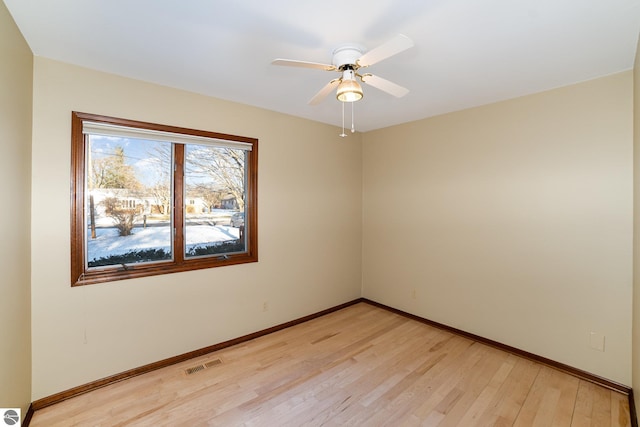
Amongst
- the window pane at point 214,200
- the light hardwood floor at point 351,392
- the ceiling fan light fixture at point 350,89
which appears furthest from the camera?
the window pane at point 214,200

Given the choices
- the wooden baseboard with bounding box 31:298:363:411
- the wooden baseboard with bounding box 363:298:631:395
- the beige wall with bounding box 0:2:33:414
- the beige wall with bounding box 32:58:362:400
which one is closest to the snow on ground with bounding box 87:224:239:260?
the beige wall with bounding box 32:58:362:400

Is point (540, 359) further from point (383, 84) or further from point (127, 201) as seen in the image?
point (127, 201)

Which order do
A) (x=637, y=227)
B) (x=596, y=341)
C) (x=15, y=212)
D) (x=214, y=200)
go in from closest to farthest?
(x=15, y=212) < (x=637, y=227) < (x=596, y=341) < (x=214, y=200)

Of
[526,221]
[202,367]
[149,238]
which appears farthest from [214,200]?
[526,221]

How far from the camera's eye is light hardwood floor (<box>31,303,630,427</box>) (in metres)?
1.98

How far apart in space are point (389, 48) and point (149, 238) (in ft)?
8.04

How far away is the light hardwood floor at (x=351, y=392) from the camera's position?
1.98 m

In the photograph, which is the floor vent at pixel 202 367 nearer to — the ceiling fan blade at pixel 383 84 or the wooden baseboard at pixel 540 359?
the wooden baseboard at pixel 540 359

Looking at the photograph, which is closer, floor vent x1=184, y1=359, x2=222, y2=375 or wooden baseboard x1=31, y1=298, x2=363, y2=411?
wooden baseboard x1=31, y1=298, x2=363, y2=411

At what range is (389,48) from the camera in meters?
1.43

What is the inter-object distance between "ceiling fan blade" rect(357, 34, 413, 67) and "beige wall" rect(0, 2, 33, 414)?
1927 millimetres

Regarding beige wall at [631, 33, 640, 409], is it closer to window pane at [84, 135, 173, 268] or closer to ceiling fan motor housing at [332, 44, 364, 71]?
ceiling fan motor housing at [332, 44, 364, 71]

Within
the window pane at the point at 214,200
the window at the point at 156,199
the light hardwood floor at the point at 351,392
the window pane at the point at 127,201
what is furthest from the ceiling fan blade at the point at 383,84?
the light hardwood floor at the point at 351,392

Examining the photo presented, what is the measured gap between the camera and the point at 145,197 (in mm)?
2541
